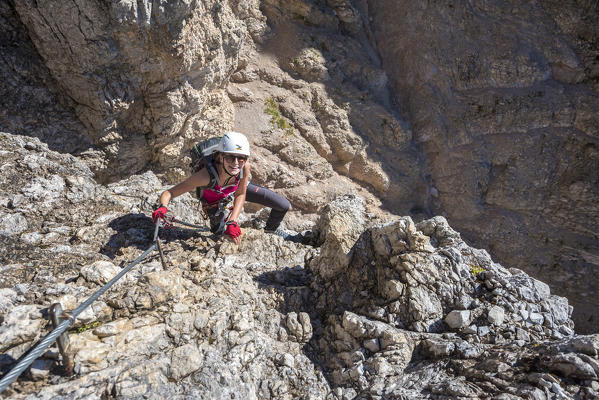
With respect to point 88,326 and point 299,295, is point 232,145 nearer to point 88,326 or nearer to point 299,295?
point 299,295

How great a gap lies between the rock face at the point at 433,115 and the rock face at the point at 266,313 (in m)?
4.47

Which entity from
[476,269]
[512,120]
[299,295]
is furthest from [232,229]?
[512,120]

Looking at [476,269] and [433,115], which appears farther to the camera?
[433,115]

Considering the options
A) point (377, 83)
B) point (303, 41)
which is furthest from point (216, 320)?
point (377, 83)

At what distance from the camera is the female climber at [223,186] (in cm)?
487

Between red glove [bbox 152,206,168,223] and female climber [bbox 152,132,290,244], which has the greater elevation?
female climber [bbox 152,132,290,244]

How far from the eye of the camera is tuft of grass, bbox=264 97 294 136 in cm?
1146

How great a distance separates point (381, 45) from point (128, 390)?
595 inches

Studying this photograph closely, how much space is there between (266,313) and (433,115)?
1227cm

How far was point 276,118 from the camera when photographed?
11516 mm

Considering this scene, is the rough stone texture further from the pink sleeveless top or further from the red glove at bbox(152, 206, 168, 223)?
the red glove at bbox(152, 206, 168, 223)

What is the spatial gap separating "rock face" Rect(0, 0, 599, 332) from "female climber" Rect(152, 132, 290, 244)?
3945 mm

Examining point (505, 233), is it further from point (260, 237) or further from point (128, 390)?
point (128, 390)

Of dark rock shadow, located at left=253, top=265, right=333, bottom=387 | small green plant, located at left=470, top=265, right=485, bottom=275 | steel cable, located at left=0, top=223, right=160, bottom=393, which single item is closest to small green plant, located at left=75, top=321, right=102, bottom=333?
steel cable, located at left=0, top=223, right=160, bottom=393
